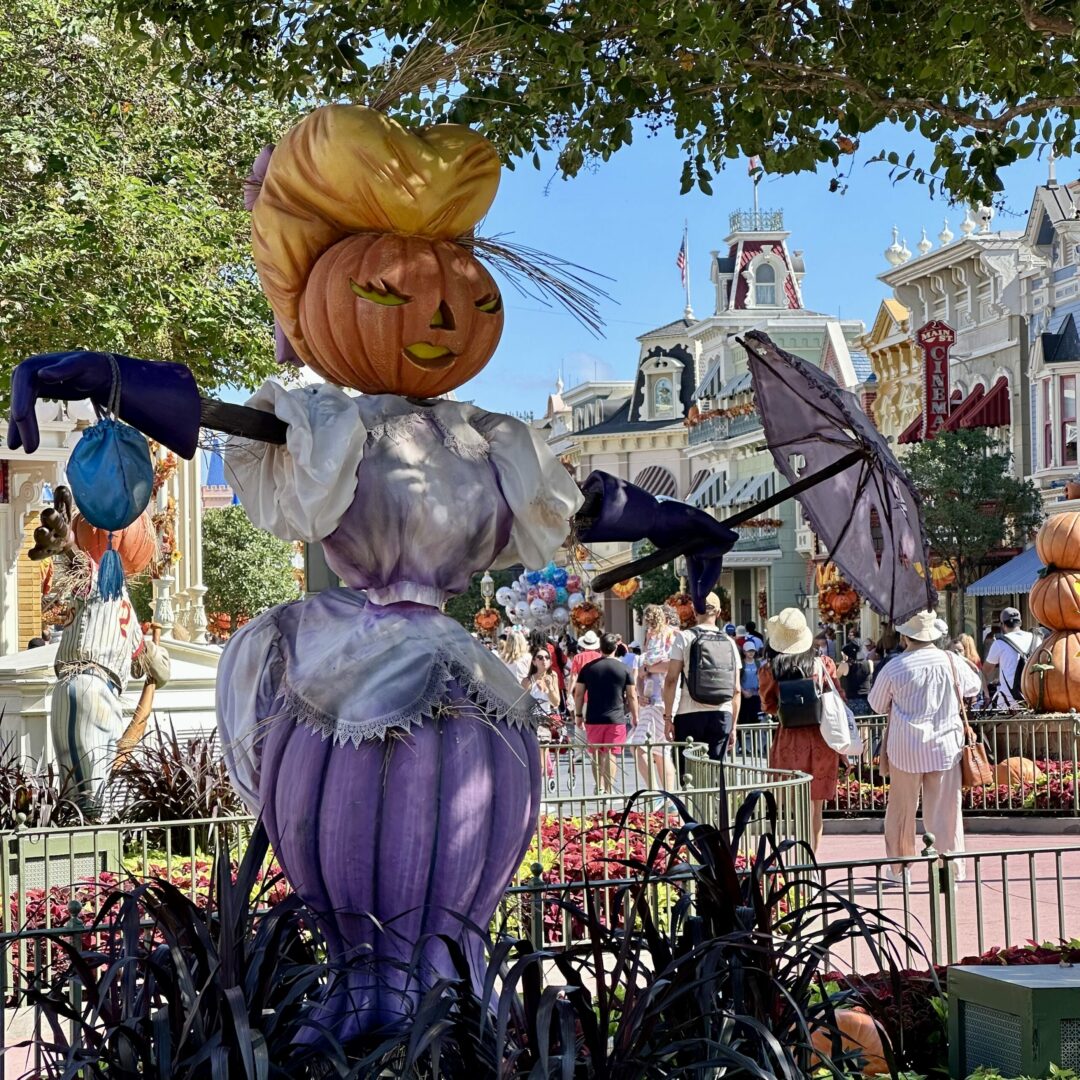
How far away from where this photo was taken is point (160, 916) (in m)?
4.31

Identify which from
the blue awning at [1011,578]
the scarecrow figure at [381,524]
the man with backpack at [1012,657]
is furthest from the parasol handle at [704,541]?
the blue awning at [1011,578]

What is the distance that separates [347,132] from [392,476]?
923mm

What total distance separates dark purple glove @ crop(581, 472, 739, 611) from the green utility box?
1444mm

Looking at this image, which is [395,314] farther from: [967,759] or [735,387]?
[735,387]

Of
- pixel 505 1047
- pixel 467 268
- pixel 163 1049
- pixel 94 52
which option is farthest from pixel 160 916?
pixel 94 52

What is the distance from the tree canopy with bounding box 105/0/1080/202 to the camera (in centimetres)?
691

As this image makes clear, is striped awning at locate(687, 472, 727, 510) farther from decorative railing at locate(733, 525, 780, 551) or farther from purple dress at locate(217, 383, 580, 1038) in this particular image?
purple dress at locate(217, 383, 580, 1038)

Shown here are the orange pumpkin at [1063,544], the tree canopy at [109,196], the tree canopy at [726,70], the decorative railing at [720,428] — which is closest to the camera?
the tree canopy at [726,70]

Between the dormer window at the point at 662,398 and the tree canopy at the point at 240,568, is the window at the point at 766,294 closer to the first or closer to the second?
the dormer window at the point at 662,398

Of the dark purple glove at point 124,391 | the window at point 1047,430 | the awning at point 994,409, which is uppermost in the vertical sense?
the awning at point 994,409

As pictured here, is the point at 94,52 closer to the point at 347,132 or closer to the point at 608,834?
the point at 608,834

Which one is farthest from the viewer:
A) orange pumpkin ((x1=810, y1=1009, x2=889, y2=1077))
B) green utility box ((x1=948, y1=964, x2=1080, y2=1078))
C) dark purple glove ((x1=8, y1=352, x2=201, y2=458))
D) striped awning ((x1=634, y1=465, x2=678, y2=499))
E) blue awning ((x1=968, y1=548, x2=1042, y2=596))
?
striped awning ((x1=634, y1=465, x2=678, y2=499))

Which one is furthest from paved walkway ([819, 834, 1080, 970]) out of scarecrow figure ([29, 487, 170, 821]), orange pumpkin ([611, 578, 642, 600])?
scarecrow figure ([29, 487, 170, 821])

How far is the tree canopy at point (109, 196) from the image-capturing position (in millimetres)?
12638
